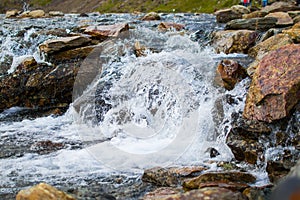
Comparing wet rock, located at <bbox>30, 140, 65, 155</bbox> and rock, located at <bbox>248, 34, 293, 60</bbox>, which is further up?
rock, located at <bbox>248, 34, 293, 60</bbox>

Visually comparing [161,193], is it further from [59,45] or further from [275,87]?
[59,45]

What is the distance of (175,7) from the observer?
74812 mm

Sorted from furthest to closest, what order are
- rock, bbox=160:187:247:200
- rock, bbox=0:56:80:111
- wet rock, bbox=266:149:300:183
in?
rock, bbox=0:56:80:111
wet rock, bbox=266:149:300:183
rock, bbox=160:187:247:200

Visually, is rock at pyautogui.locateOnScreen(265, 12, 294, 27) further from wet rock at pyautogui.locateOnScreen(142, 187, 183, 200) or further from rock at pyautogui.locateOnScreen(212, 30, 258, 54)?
wet rock at pyautogui.locateOnScreen(142, 187, 183, 200)

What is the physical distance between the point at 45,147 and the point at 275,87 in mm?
5879

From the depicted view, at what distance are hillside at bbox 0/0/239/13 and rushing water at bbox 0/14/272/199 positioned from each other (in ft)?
164

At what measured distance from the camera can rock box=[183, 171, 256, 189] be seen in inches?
265

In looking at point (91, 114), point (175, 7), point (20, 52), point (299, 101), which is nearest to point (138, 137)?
point (91, 114)

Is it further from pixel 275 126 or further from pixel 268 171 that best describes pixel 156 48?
pixel 268 171

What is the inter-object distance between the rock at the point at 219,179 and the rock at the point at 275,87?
181 centimetres

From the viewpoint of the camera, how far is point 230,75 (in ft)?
34.4

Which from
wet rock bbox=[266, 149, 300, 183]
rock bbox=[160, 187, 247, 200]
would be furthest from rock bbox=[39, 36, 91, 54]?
rock bbox=[160, 187, 247, 200]

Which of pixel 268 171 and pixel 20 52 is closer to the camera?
pixel 268 171

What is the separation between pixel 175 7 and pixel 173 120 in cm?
6701
